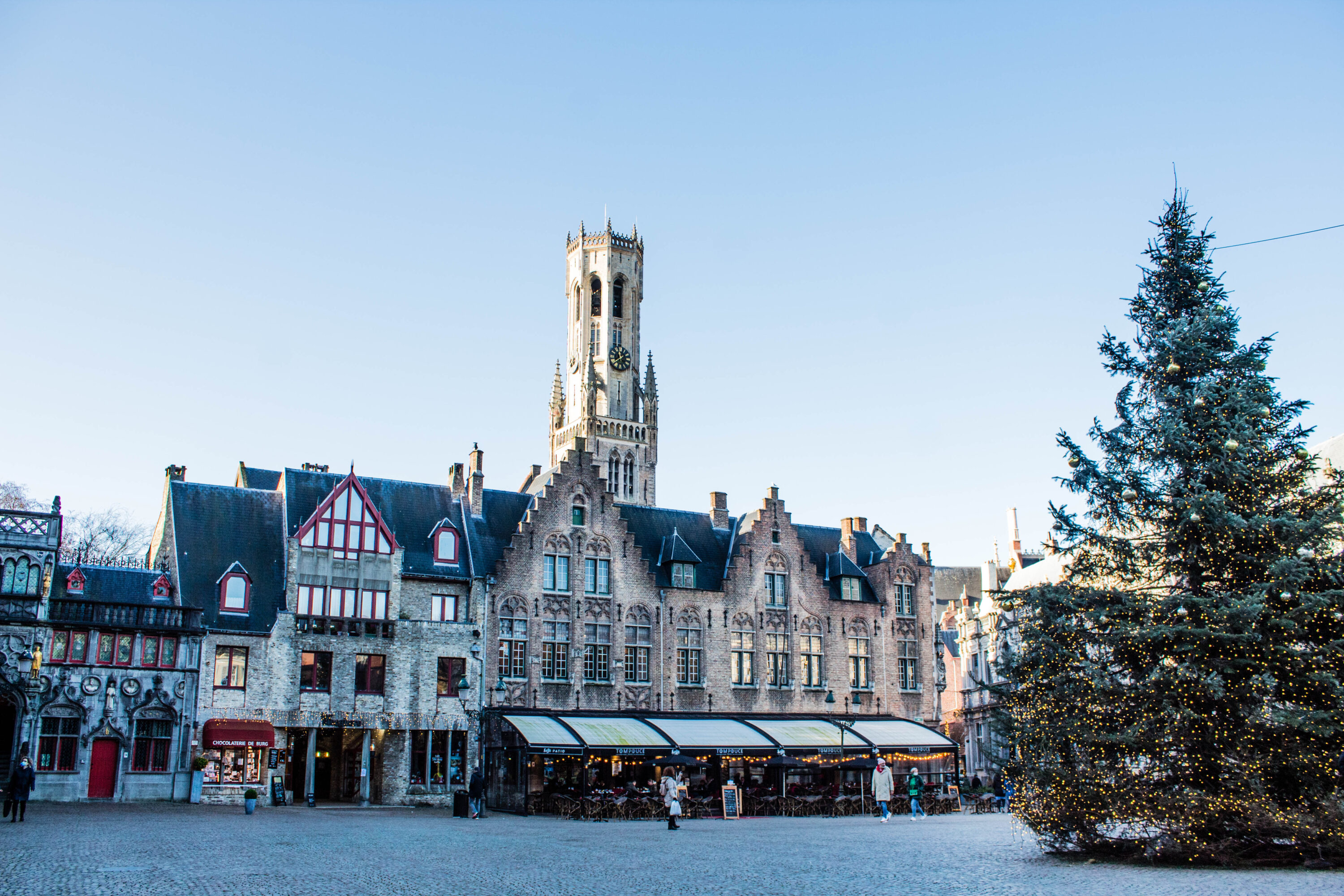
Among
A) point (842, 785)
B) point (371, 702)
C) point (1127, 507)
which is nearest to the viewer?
point (1127, 507)

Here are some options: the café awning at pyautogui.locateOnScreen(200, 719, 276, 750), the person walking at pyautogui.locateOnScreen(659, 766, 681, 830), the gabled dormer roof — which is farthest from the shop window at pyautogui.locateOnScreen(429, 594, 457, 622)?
the person walking at pyautogui.locateOnScreen(659, 766, 681, 830)

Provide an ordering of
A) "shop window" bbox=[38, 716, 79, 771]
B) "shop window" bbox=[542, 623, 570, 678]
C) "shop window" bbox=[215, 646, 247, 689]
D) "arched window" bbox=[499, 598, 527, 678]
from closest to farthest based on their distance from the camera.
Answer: "shop window" bbox=[38, 716, 79, 771] → "shop window" bbox=[215, 646, 247, 689] → "arched window" bbox=[499, 598, 527, 678] → "shop window" bbox=[542, 623, 570, 678]

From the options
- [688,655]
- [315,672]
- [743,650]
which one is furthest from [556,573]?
[315,672]

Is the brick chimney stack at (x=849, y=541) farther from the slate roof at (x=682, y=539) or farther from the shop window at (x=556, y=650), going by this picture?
the shop window at (x=556, y=650)

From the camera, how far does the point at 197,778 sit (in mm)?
35625

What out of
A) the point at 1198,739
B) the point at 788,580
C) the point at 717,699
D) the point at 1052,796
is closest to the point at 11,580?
the point at 717,699

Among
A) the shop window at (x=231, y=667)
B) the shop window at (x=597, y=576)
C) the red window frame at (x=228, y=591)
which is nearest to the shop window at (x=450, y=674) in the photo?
the shop window at (x=597, y=576)

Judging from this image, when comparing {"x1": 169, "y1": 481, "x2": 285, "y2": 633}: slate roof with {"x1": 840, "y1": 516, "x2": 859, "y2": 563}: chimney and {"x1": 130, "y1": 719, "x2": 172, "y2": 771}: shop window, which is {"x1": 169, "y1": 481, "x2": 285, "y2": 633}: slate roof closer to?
{"x1": 130, "y1": 719, "x2": 172, "y2": 771}: shop window

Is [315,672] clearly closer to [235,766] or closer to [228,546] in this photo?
[235,766]

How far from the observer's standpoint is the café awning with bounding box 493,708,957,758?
3775 cm

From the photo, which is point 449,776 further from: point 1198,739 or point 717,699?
point 1198,739

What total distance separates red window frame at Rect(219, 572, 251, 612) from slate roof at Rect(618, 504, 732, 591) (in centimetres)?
1387

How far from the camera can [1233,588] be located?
19.7 metres

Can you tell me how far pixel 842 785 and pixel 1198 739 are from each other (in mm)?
24189
